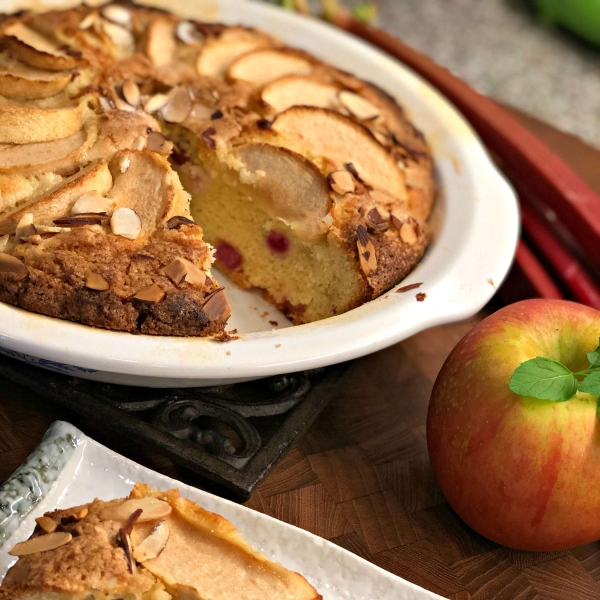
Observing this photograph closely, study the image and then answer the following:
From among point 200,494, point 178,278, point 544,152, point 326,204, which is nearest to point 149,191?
point 178,278

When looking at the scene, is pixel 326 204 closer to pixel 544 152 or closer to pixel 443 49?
pixel 544 152

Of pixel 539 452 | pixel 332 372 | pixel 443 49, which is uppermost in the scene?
pixel 539 452

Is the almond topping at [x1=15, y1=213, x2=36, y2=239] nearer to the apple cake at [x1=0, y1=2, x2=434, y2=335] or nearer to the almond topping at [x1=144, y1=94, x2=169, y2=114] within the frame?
the apple cake at [x1=0, y1=2, x2=434, y2=335]

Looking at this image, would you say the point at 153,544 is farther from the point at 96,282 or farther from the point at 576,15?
the point at 576,15

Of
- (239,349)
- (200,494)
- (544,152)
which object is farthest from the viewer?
(544,152)

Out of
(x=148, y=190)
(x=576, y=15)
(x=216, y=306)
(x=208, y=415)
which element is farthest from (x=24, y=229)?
(x=576, y=15)

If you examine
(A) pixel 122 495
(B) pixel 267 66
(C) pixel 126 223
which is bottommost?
(A) pixel 122 495
